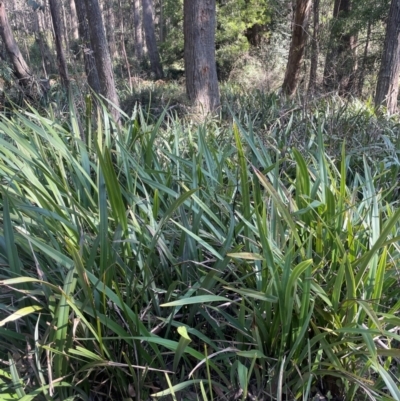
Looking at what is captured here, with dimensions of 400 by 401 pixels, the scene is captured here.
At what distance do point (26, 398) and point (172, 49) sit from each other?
63.9 feet

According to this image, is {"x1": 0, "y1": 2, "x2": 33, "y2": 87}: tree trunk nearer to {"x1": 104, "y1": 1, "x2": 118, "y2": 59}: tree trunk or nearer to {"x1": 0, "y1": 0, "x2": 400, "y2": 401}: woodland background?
{"x1": 0, "y1": 0, "x2": 400, "y2": 401}: woodland background

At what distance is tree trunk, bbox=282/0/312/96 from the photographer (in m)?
9.77

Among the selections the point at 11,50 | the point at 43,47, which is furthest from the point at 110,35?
the point at 43,47

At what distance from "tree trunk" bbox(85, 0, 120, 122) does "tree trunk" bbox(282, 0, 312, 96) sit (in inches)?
220

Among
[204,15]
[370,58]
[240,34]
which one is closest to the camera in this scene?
[204,15]

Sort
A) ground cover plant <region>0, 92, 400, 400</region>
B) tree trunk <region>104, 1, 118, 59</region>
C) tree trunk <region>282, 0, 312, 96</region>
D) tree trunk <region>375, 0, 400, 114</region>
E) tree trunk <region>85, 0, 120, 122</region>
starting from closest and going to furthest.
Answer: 1. ground cover plant <region>0, 92, 400, 400</region>
2. tree trunk <region>85, 0, 120, 122</region>
3. tree trunk <region>375, 0, 400, 114</region>
4. tree trunk <region>282, 0, 312, 96</region>
5. tree trunk <region>104, 1, 118, 59</region>

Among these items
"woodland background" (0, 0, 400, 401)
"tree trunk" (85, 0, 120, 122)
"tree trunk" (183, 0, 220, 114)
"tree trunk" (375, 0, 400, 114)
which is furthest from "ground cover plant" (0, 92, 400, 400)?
"tree trunk" (375, 0, 400, 114)

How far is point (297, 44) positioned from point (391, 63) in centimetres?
337

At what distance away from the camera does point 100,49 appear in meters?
5.00

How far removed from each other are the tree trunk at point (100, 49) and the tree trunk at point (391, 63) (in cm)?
442

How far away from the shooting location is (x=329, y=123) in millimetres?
3875

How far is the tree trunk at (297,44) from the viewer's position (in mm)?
9773

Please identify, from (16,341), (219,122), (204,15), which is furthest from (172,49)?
(16,341)

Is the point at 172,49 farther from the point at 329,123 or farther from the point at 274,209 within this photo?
the point at 274,209
